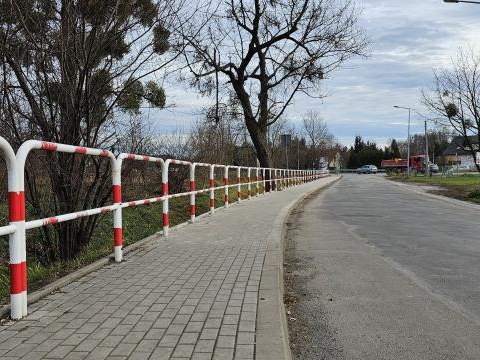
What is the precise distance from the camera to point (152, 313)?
4.95 meters

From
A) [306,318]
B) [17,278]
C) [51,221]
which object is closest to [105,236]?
[51,221]

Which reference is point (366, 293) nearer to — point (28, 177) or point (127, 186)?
point (28, 177)

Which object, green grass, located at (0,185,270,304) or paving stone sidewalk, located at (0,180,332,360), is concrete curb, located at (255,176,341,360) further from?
green grass, located at (0,185,270,304)

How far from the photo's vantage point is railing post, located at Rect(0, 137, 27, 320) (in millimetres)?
4754

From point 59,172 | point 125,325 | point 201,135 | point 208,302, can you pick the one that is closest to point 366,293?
point 208,302

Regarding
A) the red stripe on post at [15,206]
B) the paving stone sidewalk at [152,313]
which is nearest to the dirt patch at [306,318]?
the paving stone sidewalk at [152,313]

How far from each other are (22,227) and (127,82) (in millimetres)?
4735

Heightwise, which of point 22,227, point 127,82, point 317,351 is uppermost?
point 127,82

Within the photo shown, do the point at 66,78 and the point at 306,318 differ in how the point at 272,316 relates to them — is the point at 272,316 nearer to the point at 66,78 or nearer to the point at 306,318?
the point at 306,318

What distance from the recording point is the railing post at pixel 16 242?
4754 mm

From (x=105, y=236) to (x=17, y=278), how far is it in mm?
8616

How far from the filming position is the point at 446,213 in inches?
639

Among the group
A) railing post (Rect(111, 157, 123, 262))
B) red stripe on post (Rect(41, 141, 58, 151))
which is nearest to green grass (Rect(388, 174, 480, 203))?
railing post (Rect(111, 157, 123, 262))

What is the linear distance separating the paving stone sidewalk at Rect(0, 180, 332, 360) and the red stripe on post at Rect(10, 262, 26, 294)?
269mm
